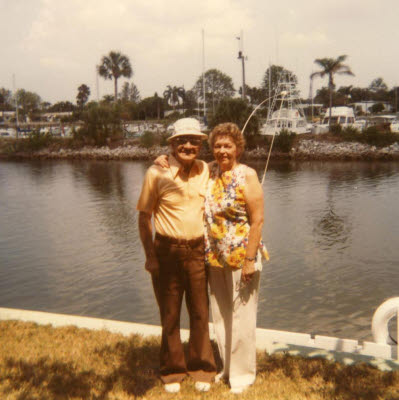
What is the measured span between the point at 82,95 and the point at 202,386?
320 ft

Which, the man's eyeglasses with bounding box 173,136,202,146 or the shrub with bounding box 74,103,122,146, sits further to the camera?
the shrub with bounding box 74,103,122,146

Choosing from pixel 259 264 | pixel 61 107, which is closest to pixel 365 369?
pixel 259 264

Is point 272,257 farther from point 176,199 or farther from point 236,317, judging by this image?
point 176,199

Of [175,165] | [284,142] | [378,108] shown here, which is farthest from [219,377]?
[378,108]

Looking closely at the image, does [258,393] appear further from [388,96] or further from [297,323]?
[388,96]

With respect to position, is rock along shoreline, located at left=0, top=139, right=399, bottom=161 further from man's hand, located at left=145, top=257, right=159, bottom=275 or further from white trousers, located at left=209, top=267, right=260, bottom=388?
man's hand, located at left=145, top=257, right=159, bottom=275

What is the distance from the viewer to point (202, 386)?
394cm

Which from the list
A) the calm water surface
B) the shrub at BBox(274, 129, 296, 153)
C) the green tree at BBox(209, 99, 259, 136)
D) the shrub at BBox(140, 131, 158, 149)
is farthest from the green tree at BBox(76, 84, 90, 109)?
→ the calm water surface

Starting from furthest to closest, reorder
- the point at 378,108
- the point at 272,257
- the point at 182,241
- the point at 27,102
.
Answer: the point at 27,102
the point at 378,108
the point at 272,257
the point at 182,241

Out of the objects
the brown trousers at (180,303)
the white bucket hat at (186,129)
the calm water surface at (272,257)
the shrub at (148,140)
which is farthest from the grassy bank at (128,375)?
the shrub at (148,140)

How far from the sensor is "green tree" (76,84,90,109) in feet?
310

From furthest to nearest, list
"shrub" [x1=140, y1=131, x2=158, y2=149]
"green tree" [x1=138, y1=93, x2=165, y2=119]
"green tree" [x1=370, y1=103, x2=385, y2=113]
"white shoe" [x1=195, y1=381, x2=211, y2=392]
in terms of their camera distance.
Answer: "green tree" [x1=138, y1=93, x2=165, y2=119]
"green tree" [x1=370, y1=103, x2=385, y2=113]
"shrub" [x1=140, y1=131, x2=158, y2=149]
"white shoe" [x1=195, y1=381, x2=211, y2=392]

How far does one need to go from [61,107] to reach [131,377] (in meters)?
124

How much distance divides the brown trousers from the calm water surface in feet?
17.2
